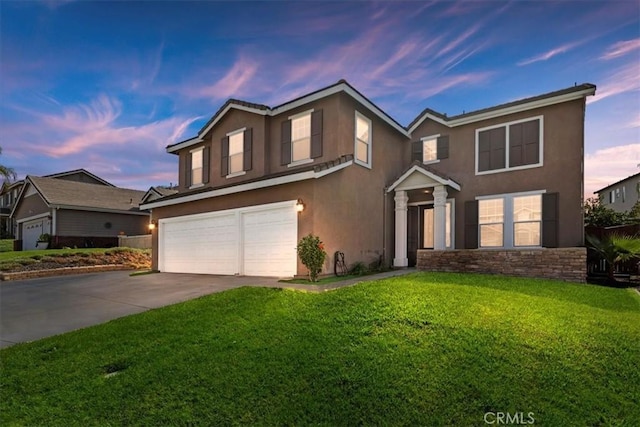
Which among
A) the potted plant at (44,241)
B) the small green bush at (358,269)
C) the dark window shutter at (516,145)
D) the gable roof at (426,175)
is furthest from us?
the potted plant at (44,241)

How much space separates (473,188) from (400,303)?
911 centimetres

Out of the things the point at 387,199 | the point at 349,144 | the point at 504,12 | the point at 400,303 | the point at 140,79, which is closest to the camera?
the point at 400,303

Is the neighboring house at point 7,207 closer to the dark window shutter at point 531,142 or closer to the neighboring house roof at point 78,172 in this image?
the neighboring house roof at point 78,172

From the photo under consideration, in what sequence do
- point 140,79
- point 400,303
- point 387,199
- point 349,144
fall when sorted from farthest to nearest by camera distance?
point 387,199 < point 140,79 < point 349,144 < point 400,303

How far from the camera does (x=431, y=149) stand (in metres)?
14.4

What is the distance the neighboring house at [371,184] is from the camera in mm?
10852

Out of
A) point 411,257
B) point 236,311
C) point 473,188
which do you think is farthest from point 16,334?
point 473,188

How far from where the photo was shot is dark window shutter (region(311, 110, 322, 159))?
1132 cm

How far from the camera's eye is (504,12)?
8766 mm

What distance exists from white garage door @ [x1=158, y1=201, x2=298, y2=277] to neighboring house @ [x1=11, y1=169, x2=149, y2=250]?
1252cm

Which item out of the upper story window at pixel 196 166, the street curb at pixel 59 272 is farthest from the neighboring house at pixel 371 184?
the street curb at pixel 59 272

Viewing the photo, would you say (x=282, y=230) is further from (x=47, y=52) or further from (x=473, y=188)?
(x=47, y=52)

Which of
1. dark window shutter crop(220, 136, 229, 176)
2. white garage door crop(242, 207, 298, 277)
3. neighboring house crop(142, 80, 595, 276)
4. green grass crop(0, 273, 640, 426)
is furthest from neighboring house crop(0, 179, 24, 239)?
green grass crop(0, 273, 640, 426)

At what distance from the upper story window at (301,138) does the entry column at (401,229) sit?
402 cm
